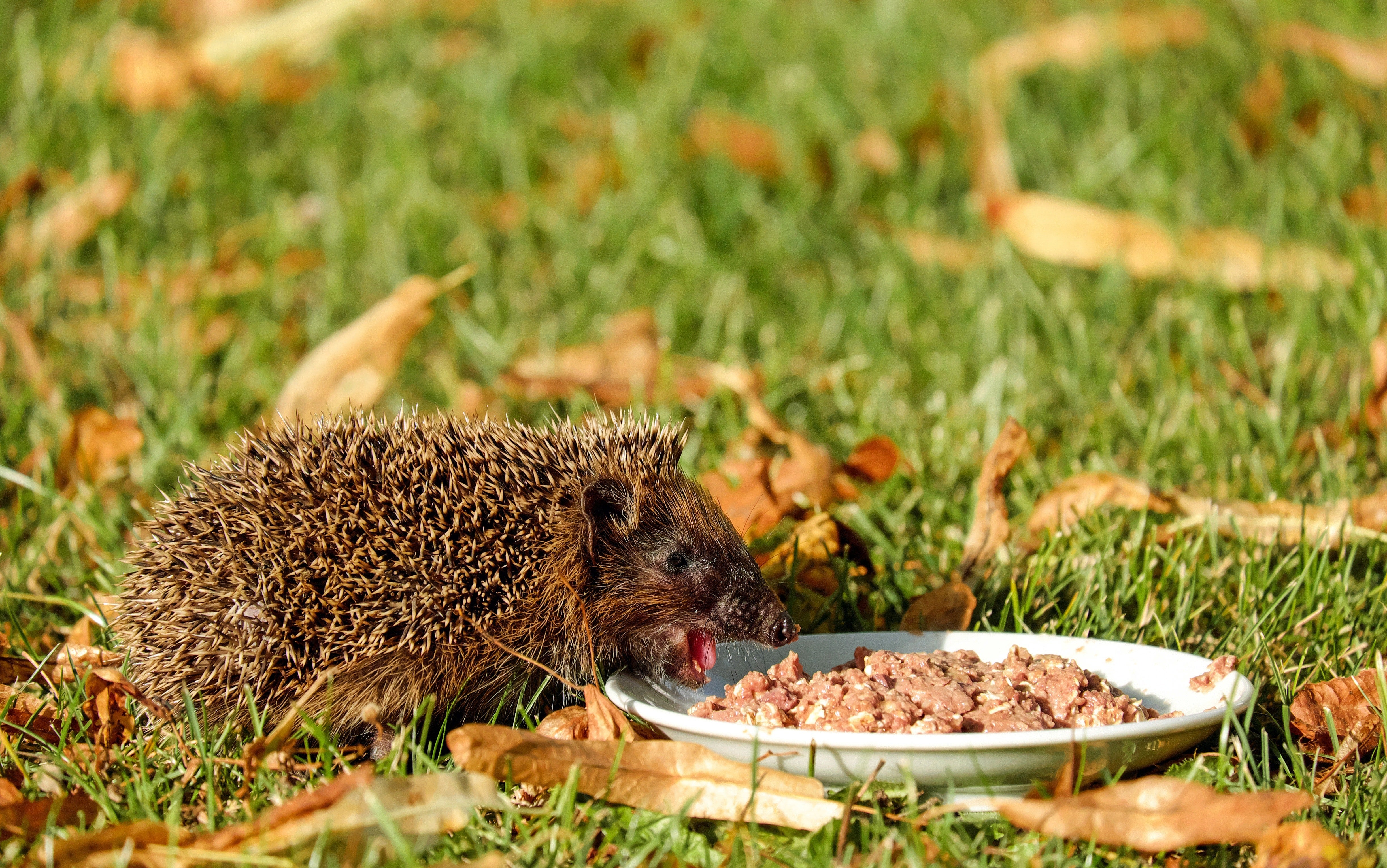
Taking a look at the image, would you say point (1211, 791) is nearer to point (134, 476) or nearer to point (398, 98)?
point (134, 476)

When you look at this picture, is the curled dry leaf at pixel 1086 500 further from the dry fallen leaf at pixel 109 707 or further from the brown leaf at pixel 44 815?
the brown leaf at pixel 44 815

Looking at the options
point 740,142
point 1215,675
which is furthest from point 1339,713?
point 740,142

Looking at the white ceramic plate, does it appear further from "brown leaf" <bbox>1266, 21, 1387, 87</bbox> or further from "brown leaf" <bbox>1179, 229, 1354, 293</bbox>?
"brown leaf" <bbox>1266, 21, 1387, 87</bbox>

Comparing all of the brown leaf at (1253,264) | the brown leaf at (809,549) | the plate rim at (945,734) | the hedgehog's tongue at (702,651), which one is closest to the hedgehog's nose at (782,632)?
the hedgehog's tongue at (702,651)

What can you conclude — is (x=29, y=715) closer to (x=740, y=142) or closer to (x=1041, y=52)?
(x=740, y=142)

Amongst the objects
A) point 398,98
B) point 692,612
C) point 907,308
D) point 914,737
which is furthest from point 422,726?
point 398,98
